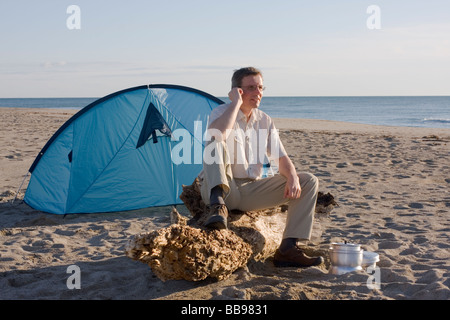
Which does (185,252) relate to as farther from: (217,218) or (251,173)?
(251,173)

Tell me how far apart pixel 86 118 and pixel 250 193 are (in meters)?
2.79

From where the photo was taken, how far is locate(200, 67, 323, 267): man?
3690 millimetres

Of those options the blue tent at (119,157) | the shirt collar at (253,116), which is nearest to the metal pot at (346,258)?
the shirt collar at (253,116)

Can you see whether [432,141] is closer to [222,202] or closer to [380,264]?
[380,264]

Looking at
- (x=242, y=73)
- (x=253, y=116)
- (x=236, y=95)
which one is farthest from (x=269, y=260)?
(x=242, y=73)

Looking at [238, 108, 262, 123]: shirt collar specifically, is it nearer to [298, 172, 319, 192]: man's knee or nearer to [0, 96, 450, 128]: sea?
[298, 172, 319, 192]: man's knee

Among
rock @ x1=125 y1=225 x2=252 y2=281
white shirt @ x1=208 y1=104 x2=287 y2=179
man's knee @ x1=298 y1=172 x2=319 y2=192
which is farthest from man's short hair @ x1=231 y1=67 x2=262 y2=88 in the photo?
rock @ x1=125 y1=225 x2=252 y2=281

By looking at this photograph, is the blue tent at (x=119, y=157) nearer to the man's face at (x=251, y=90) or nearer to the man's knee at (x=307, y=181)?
the man's face at (x=251, y=90)

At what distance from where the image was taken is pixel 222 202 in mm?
3621

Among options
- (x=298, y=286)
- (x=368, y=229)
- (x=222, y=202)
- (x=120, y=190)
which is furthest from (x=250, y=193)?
(x=120, y=190)

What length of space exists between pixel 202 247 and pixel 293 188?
32.4 inches

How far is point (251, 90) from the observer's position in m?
3.99

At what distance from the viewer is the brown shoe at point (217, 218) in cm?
354

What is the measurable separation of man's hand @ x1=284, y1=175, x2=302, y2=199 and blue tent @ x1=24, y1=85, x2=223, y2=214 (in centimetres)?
239
